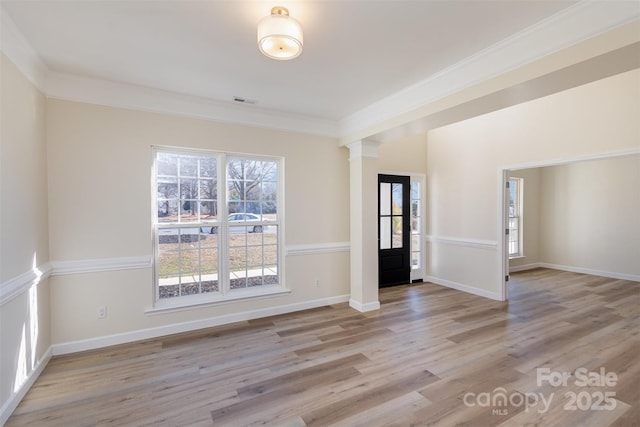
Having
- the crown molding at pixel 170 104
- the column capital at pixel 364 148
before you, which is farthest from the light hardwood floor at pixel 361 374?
the crown molding at pixel 170 104

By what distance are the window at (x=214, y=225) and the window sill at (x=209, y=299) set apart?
0.02m

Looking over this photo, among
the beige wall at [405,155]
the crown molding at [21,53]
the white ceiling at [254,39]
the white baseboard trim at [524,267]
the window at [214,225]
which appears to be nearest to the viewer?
the white ceiling at [254,39]

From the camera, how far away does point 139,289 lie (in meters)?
3.13

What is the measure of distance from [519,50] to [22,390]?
4.51m

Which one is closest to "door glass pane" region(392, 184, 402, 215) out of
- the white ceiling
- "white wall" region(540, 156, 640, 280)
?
the white ceiling

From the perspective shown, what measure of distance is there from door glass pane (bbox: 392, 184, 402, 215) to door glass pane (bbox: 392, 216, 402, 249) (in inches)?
4.7

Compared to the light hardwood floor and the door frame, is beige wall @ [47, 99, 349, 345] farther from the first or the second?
the door frame

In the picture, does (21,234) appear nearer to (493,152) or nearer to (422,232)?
(422,232)

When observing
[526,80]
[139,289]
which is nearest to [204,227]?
[139,289]

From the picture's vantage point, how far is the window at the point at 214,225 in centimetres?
335

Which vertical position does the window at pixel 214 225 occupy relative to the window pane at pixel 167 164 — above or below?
below

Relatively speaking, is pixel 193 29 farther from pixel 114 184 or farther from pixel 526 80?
pixel 526 80

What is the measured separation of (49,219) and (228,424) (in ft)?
8.32

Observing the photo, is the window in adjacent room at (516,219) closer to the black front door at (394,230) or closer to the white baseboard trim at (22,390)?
the black front door at (394,230)
